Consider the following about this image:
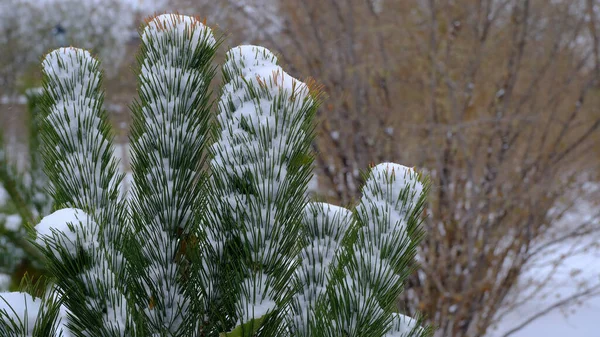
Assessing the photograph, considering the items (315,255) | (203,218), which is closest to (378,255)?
(315,255)

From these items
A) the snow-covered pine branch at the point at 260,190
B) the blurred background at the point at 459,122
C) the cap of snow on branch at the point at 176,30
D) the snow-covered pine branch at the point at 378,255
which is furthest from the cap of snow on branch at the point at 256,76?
the blurred background at the point at 459,122

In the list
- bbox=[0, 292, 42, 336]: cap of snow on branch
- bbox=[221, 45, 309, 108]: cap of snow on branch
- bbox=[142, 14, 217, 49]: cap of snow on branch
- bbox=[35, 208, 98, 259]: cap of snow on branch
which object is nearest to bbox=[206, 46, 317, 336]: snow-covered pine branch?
bbox=[221, 45, 309, 108]: cap of snow on branch

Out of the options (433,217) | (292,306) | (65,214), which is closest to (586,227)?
(433,217)

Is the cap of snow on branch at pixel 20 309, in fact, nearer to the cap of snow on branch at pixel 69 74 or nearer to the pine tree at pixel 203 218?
the pine tree at pixel 203 218

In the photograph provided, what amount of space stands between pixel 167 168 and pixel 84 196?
0.35 meters

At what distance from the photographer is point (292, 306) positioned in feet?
7.23

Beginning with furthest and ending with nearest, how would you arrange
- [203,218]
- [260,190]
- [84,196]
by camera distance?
[84,196] < [203,218] < [260,190]

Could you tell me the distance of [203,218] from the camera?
6.93 feet

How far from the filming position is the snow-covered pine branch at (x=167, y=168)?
6.95ft

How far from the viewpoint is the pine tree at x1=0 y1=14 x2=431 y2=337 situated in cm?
196

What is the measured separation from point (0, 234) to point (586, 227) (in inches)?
243

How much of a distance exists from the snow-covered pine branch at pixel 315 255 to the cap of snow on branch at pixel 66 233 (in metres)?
0.73

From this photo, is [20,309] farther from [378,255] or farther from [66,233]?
[378,255]

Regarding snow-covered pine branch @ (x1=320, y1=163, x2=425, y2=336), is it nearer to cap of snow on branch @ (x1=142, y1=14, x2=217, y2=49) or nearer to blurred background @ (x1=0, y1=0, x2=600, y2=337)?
cap of snow on branch @ (x1=142, y1=14, x2=217, y2=49)
